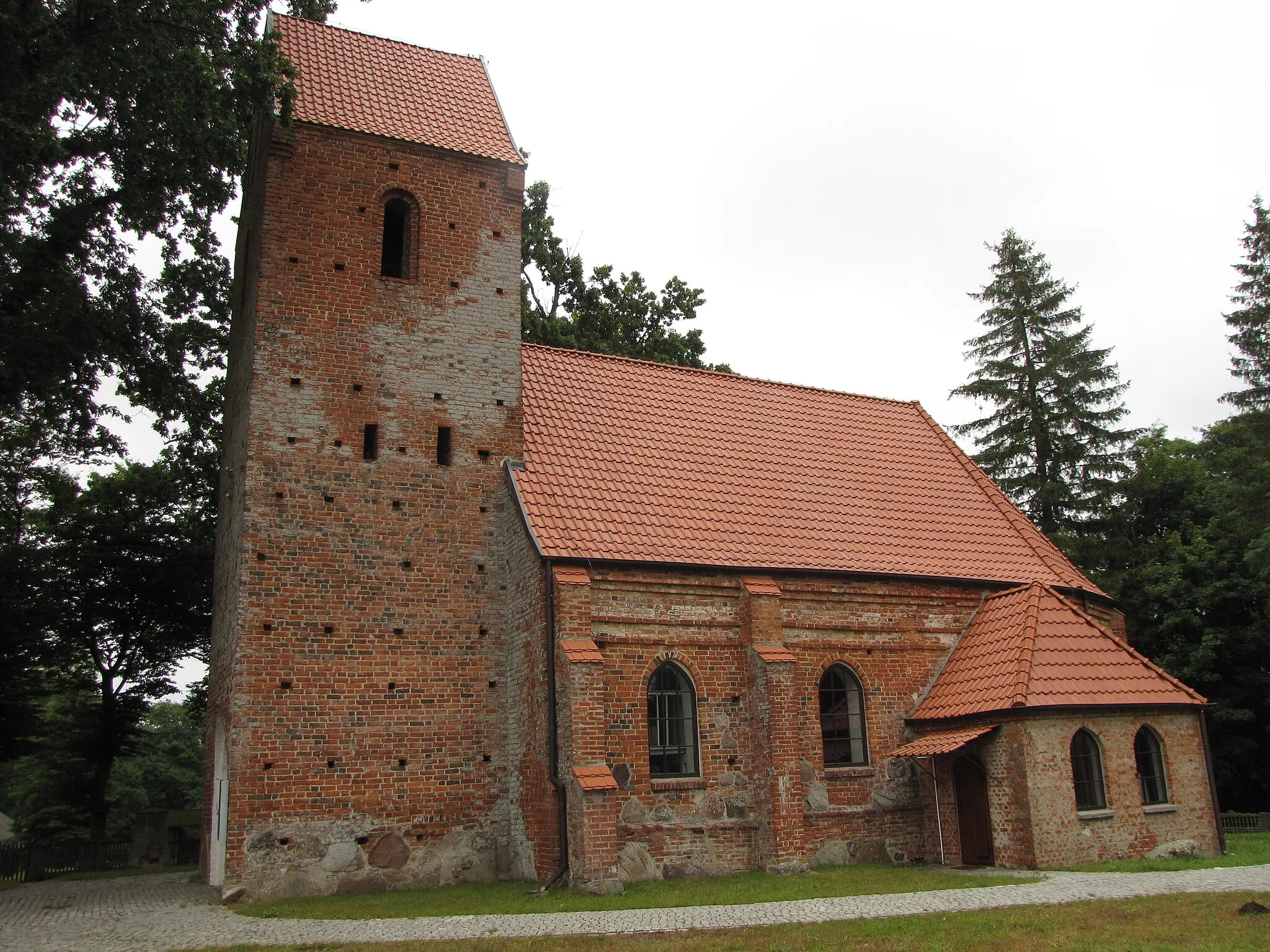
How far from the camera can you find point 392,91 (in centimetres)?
1812

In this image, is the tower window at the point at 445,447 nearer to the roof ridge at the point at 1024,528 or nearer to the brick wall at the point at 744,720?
the brick wall at the point at 744,720

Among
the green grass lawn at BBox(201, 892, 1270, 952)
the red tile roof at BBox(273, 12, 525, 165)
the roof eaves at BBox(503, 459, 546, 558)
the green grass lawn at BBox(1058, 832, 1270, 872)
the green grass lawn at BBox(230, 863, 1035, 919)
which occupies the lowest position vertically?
the green grass lawn at BBox(1058, 832, 1270, 872)

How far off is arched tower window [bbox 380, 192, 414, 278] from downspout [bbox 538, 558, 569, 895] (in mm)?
6038

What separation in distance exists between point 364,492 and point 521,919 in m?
6.87

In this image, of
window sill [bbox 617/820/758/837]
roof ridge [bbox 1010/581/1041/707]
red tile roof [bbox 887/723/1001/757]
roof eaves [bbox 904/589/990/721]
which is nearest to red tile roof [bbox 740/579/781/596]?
red tile roof [bbox 887/723/1001/757]

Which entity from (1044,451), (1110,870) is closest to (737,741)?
(1110,870)

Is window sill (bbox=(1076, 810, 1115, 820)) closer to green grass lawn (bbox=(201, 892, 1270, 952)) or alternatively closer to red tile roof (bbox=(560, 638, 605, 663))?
green grass lawn (bbox=(201, 892, 1270, 952))

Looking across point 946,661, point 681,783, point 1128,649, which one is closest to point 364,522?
point 681,783

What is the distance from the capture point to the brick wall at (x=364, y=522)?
45.8ft

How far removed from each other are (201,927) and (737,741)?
7523 millimetres

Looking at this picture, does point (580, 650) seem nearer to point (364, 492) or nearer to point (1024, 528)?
point (364, 492)

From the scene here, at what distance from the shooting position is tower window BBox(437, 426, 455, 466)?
1622 centimetres

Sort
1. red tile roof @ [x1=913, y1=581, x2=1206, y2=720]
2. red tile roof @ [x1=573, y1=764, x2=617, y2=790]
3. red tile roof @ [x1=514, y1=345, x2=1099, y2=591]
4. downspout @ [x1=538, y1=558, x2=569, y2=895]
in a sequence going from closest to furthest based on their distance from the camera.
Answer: red tile roof @ [x1=573, y1=764, x2=617, y2=790], downspout @ [x1=538, y1=558, x2=569, y2=895], red tile roof @ [x1=913, y1=581, x2=1206, y2=720], red tile roof @ [x1=514, y1=345, x2=1099, y2=591]

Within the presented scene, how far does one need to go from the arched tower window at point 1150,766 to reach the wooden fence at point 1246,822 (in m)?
7.23
